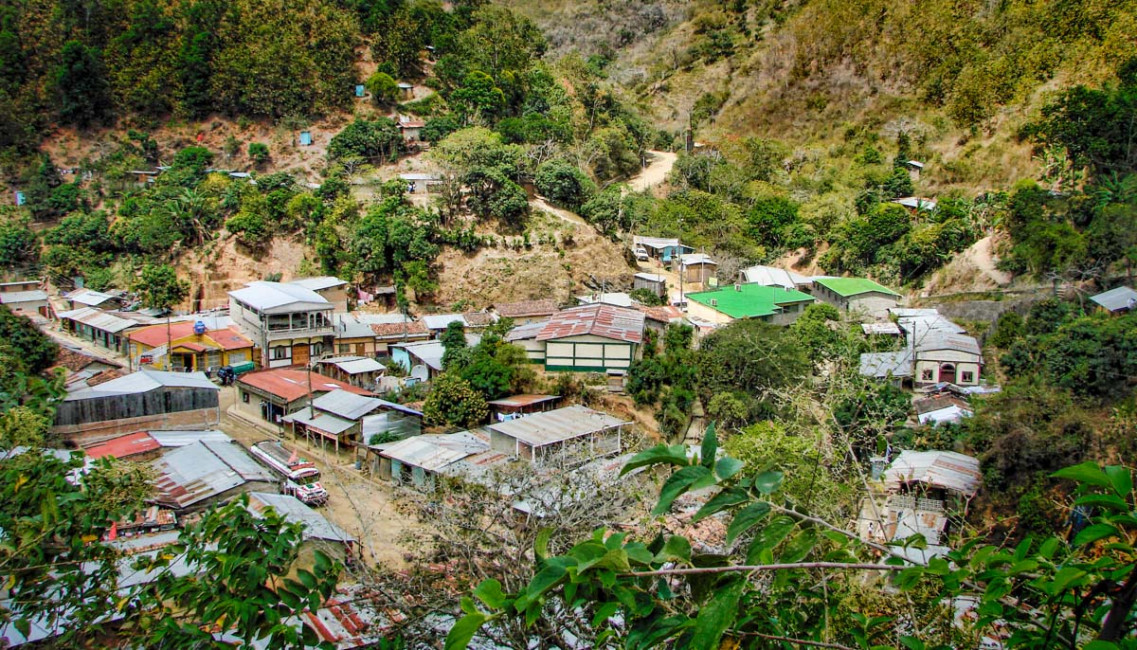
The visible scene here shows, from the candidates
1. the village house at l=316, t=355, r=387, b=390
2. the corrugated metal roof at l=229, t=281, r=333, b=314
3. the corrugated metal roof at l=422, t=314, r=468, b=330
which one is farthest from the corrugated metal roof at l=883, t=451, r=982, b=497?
the corrugated metal roof at l=229, t=281, r=333, b=314

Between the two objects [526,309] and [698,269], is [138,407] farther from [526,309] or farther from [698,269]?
[698,269]

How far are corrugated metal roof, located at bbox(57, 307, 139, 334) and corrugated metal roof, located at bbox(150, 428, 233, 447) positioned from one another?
22.0 feet

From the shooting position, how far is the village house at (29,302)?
765 inches

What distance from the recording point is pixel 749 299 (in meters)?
18.4

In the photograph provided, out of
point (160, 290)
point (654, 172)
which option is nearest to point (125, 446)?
point (160, 290)

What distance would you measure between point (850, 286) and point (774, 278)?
2.14 metres

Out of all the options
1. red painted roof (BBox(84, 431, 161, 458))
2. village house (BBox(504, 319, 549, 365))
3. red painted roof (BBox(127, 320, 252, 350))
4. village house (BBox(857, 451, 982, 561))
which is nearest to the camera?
village house (BBox(857, 451, 982, 561))

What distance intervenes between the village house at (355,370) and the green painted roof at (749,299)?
7.90m

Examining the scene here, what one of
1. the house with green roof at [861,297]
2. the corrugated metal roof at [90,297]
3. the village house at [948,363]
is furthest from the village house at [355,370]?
the house with green roof at [861,297]

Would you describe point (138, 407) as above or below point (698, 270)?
below

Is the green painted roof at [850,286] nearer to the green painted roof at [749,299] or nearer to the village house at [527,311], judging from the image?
the green painted roof at [749,299]

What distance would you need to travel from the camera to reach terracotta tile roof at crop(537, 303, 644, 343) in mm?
14141

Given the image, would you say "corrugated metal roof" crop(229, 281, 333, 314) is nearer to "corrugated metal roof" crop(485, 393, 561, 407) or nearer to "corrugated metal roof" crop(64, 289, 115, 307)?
"corrugated metal roof" crop(64, 289, 115, 307)

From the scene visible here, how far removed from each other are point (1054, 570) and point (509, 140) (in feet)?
79.8
